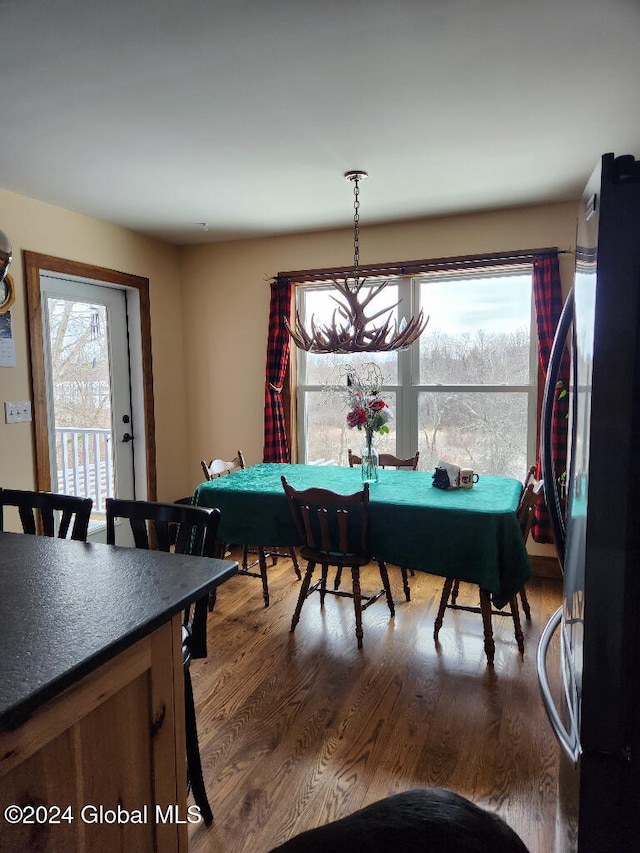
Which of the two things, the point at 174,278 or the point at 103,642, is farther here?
the point at 174,278

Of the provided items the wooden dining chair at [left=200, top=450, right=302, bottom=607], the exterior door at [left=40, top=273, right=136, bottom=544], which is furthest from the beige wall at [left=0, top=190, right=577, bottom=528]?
the wooden dining chair at [left=200, top=450, right=302, bottom=607]

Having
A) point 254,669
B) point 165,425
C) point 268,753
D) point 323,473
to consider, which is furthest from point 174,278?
point 268,753

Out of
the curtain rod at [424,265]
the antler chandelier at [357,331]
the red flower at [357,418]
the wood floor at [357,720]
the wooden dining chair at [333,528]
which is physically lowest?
the wood floor at [357,720]

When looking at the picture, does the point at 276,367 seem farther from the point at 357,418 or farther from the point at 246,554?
the point at 246,554

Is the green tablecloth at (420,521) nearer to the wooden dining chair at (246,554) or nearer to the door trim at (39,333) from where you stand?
the wooden dining chair at (246,554)

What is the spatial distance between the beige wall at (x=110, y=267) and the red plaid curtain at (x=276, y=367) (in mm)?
881

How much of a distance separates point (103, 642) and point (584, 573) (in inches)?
34.9

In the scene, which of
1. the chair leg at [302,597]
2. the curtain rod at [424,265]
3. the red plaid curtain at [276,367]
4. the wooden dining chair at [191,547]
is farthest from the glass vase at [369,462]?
the wooden dining chair at [191,547]

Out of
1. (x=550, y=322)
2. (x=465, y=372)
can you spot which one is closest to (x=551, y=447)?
(x=550, y=322)

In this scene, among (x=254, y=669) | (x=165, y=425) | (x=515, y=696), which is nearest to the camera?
(x=515, y=696)

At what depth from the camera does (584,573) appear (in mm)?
998

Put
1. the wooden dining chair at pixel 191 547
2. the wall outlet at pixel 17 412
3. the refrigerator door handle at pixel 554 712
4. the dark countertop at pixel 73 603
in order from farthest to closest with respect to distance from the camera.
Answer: the wall outlet at pixel 17 412, the wooden dining chair at pixel 191 547, the refrigerator door handle at pixel 554 712, the dark countertop at pixel 73 603

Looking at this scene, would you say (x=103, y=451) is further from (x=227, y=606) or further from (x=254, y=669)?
(x=254, y=669)

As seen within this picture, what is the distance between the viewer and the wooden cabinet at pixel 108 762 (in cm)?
91
